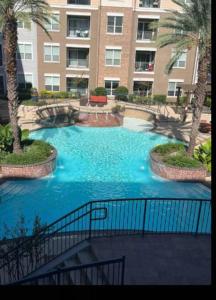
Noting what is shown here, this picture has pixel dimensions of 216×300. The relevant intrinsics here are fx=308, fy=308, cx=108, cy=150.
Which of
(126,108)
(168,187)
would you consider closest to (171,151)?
(168,187)

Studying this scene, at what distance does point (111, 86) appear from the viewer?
4097 cm

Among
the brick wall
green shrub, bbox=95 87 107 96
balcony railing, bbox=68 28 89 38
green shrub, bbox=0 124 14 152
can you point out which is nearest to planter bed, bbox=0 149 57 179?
green shrub, bbox=0 124 14 152

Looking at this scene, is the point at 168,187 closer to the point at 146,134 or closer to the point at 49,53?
the point at 146,134

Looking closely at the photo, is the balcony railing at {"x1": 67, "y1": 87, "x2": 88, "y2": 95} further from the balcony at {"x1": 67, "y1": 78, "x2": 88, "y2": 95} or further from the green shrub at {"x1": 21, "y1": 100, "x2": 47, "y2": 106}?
the green shrub at {"x1": 21, "y1": 100, "x2": 47, "y2": 106}

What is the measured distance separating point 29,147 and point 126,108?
1632 cm

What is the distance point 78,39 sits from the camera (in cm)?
3884

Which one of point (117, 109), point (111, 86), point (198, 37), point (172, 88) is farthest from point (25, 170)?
point (172, 88)

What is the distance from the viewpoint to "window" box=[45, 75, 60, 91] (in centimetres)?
4034

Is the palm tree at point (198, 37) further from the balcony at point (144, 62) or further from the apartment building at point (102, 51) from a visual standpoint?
the balcony at point (144, 62)

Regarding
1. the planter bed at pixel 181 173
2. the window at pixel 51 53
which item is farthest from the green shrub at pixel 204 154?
the window at pixel 51 53

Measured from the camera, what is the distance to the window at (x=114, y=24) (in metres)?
37.9

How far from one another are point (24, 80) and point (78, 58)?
761cm

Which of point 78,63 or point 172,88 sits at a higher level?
point 78,63

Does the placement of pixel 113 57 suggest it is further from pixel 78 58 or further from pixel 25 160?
pixel 25 160
